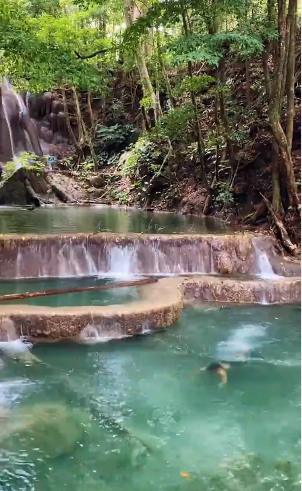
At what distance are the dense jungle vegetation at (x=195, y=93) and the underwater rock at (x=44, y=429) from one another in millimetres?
5884

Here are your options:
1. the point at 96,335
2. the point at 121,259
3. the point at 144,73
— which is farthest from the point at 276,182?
the point at 144,73

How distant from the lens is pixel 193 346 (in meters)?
6.27

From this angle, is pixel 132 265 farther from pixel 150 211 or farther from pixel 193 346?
pixel 150 211

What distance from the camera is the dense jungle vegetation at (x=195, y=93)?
9141mm

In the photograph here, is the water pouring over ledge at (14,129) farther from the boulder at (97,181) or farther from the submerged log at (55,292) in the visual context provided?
the submerged log at (55,292)

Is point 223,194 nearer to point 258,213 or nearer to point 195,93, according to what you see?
point 258,213

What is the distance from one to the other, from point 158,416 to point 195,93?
11.9 metres

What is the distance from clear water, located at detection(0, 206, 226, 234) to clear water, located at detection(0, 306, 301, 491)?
510 cm

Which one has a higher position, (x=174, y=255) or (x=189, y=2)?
(x=189, y=2)

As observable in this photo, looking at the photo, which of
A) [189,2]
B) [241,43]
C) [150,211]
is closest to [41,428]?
[241,43]

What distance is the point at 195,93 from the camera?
14.9 m

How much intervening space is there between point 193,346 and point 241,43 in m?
5.77

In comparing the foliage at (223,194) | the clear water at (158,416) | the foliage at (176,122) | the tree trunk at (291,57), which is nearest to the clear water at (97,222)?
the foliage at (223,194)

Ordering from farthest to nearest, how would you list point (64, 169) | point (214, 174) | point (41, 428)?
point (64, 169)
point (214, 174)
point (41, 428)
